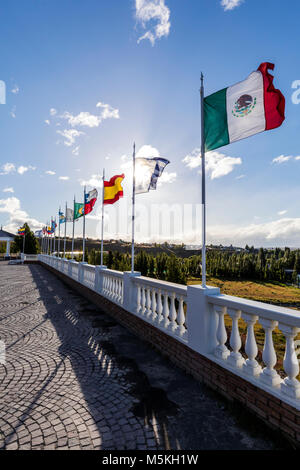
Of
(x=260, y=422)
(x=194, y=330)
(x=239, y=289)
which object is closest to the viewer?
(x=260, y=422)

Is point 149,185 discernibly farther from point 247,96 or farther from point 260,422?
point 260,422

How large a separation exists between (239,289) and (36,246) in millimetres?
75203

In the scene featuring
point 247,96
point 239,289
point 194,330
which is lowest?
point 239,289

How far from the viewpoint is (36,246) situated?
63.8 m

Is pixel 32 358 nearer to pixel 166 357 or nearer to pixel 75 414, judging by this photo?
pixel 75 414

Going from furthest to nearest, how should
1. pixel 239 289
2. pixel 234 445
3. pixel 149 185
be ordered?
pixel 239 289 < pixel 149 185 < pixel 234 445

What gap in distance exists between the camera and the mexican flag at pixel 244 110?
405 centimetres

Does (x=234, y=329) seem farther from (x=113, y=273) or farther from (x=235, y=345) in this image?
(x=113, y=273)

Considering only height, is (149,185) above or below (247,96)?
below

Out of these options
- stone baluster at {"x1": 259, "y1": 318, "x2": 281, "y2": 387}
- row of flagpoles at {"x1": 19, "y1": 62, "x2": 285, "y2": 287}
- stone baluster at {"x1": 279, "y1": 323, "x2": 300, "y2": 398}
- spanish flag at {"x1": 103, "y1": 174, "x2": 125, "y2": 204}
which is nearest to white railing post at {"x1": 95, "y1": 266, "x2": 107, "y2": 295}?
spanish flag at {"x1": 103, "y1": 174, "x2": 125, "y2": 204}

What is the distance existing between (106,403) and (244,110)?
5039 mm

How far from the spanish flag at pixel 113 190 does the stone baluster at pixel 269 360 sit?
852 centimetres
